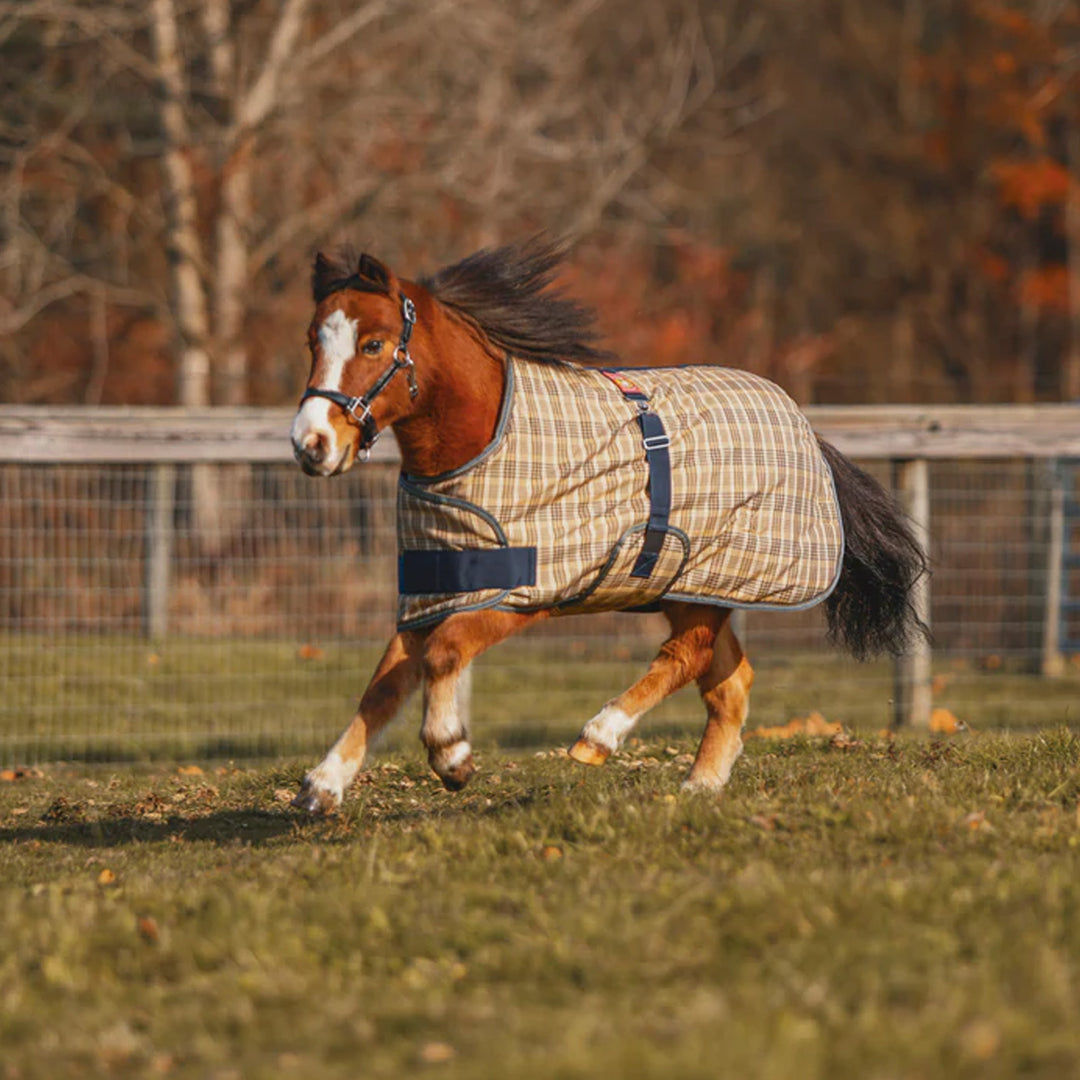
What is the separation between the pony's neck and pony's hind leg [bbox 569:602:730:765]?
40.5 inches

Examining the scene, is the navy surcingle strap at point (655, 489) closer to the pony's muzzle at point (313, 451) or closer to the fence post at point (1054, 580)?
the pony's muzzle at point (313, 451)

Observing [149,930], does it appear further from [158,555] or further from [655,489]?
[158,555]

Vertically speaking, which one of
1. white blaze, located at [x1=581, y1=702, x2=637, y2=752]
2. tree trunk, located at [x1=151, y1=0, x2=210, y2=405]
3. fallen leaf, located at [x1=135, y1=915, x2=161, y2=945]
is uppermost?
tree trunk, located at [x1=151, y1=0, x2=210, y2=405]

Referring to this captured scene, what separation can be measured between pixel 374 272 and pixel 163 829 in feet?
8.06

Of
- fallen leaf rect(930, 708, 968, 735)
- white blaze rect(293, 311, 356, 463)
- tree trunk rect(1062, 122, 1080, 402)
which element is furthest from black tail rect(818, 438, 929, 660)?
tree trunk rect(1062, 122, 1080, 402)

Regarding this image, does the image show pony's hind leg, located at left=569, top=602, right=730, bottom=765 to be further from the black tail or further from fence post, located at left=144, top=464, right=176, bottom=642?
fence post, located at left=144, top=464, right=176, bottom=642

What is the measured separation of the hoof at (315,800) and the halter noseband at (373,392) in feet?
3.57

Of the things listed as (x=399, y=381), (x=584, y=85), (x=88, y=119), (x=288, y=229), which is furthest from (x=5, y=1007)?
(x=584, y=85)

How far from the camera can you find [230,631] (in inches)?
411

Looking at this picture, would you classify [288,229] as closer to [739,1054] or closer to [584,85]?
[584,85]

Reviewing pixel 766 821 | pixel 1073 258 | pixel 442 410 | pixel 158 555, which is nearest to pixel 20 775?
pixel 158 555

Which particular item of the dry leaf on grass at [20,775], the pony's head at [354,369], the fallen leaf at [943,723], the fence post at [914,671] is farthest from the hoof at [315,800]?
the fence post at [914,671]

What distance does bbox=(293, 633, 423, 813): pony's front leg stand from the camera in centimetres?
554

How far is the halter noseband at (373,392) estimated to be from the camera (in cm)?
→ 535
